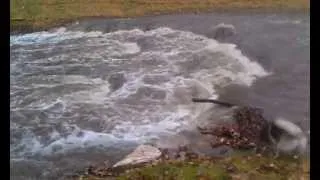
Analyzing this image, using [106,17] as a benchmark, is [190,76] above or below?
below

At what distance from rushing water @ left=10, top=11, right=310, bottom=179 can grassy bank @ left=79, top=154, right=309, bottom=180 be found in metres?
0.11

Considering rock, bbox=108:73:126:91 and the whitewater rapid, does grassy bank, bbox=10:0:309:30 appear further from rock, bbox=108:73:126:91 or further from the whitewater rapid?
rock, bbox=108:73:126:91

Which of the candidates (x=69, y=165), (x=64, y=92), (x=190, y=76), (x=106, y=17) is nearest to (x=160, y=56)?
(x=190, y=76)

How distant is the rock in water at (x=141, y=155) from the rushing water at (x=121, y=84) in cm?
3

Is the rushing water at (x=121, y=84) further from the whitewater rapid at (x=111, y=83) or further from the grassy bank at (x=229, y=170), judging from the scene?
the grassy bank at (x=229, y=170)

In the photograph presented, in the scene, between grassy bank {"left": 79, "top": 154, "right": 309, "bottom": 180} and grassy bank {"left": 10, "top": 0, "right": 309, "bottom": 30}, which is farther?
grassy bank {"left": 10, "top": 0, "right": 309, "bottom": 30}

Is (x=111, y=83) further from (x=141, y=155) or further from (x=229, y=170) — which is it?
(x=229, y=170)

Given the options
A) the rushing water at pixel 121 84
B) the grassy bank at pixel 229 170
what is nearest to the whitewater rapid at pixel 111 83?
the rushing water at pixel 121 84

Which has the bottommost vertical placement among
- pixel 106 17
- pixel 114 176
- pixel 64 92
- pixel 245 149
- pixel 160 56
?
pixel 114 176

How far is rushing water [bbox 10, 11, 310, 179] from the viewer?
185cm

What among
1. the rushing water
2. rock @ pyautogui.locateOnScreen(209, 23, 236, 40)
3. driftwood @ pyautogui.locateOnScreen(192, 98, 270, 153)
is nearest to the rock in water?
the rushing water

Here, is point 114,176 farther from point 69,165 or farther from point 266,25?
point 266,25

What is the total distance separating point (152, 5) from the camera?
6.40 feet

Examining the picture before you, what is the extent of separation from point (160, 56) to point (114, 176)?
467 millimetres
